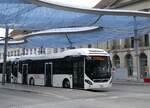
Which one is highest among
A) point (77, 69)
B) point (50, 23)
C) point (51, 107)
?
point (50, 23)

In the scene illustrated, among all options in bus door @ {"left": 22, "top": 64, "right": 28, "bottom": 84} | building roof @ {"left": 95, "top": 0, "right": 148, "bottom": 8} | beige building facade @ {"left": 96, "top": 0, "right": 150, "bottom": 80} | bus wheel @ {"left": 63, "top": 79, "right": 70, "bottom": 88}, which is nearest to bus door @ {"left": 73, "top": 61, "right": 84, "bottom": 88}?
bus wheel @ {"left": 63, "top": 79, "right": 70, "bottom": 88}

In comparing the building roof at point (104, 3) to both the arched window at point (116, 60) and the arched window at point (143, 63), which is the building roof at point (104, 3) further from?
the arched window at point (143, 63)

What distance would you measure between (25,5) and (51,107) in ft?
52.4

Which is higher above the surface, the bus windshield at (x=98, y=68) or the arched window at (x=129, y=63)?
the arched window at (x=129, y=63)

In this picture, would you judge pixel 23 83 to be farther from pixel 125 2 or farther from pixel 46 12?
pixel 125 2

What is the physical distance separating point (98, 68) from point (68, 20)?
1296 centimetres

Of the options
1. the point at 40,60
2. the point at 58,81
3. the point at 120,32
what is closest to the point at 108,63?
the point at 58,81

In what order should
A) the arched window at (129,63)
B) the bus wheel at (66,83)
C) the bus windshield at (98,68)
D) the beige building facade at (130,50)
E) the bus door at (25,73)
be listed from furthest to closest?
the arched window at (129,63) < the beige building facade at (130,50) < the bus door at (25,73) < the bus wheel at (66,83) < the bus windshield at (98,68)

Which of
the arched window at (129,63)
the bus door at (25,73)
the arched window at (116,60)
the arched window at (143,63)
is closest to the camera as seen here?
the bus door at (25,73)

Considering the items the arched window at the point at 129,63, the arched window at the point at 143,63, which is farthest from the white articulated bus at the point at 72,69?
the arched window at the point at 129,63

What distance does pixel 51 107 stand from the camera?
16703mm

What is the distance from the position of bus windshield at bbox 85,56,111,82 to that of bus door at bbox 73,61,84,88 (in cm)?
55

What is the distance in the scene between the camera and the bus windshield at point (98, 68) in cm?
2692

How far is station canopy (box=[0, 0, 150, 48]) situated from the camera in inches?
1253
